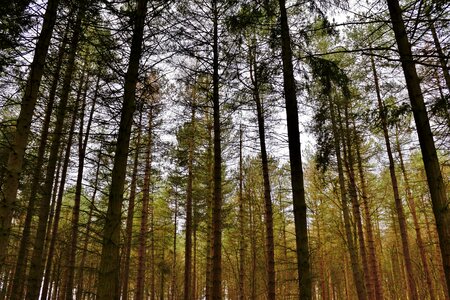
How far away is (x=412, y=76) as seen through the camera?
15.4 feet

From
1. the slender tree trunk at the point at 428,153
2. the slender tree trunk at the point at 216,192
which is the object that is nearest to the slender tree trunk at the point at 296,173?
the slender tree trunk at the point at 428,153

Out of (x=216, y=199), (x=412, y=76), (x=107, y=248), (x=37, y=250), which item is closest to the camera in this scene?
(x=107, y=248)

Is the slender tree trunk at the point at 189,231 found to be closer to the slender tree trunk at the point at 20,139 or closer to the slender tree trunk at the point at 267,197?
the slender tree trunk at the point at 267,197

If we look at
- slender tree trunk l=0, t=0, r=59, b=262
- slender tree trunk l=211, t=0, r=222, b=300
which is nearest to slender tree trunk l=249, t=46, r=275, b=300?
slender tree trunk l=211, t=0, r=222, b=300

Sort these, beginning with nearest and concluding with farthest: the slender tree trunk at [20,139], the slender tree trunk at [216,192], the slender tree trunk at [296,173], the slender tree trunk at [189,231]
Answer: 1. the slender tree trunk at [20,139]
2. the slender tree trunk at [296,173]
3. the slender tree trunk at [216,192]
4. the slender tree trunk at [189,231]

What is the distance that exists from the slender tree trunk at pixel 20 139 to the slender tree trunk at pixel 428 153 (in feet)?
16.2

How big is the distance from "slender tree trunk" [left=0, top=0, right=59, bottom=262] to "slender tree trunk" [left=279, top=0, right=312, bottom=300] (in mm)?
4170

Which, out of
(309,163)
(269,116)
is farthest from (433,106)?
(309,163)

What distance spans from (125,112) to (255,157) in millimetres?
12616

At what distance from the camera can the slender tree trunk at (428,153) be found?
4054 mm

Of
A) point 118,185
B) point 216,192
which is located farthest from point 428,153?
point 216,192

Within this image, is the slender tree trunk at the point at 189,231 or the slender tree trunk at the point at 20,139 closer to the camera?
the slender tree trunk at the point at 20,139

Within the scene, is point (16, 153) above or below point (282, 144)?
below

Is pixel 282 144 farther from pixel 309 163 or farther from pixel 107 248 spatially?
pixel 309 163
